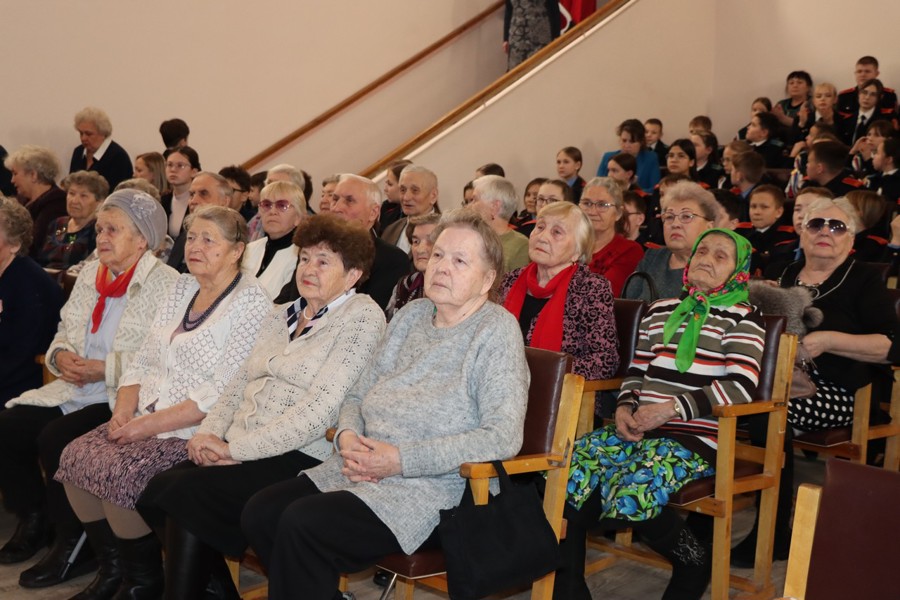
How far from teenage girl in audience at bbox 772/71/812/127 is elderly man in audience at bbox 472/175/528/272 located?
435 centimetres

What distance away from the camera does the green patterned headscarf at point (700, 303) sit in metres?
2.90

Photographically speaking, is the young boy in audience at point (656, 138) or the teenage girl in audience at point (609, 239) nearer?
the teenage girl in audience at point (609, 239)

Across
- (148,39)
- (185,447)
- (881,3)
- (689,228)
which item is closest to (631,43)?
(881,3)

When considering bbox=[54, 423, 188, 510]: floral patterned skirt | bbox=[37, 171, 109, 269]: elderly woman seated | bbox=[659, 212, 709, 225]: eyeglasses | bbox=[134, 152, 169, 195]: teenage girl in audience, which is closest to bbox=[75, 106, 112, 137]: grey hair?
bbox=[134, 152, 169, 195]: teenage girl in audience

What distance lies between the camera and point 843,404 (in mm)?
3359

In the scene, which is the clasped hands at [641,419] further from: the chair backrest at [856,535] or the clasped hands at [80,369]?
the clasped hands at [80,369]

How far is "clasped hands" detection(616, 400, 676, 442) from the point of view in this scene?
277 cm

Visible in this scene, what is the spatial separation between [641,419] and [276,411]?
107cm

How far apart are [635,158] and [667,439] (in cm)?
446

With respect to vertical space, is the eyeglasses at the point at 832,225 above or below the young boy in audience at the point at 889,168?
below

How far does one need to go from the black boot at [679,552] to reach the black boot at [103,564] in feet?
5.31

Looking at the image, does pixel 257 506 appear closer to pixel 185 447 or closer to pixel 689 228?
pixel 185 447

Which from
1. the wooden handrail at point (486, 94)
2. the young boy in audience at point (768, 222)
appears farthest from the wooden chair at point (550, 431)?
the wooden handrail at point (486, 94)

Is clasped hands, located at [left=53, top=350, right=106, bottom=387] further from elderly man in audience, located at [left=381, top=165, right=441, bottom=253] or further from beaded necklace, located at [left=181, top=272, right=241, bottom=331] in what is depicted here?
elderly man in audience, located at [left=381, top=165, right=441, bottom=253]
